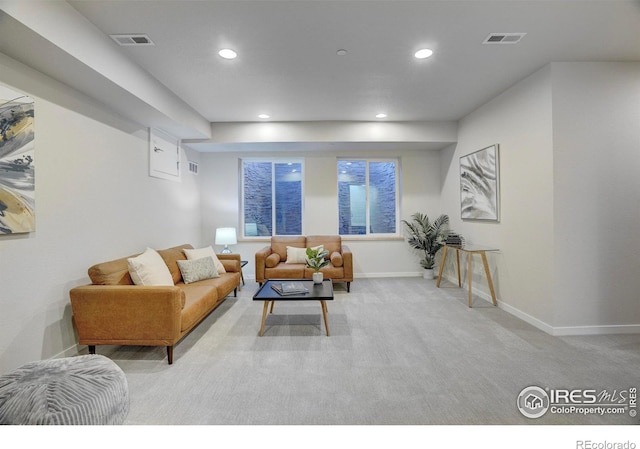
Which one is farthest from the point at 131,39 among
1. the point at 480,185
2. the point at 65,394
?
the point at 480,185

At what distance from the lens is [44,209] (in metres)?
2.36

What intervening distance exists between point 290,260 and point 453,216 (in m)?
2.97

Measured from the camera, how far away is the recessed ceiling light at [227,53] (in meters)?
2.65

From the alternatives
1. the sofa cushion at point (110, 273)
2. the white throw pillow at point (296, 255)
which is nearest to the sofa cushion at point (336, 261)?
the white throw pillow at point (296, 255)

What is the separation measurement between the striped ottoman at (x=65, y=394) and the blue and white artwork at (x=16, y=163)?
1228mm

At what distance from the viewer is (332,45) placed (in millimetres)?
2582

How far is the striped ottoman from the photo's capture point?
1213 millimetres

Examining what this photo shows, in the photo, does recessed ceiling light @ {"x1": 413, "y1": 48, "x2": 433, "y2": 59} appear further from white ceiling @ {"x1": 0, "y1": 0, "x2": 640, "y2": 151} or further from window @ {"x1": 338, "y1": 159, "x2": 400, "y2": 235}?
window @ {"x1": 338, "y1": 159, "x2": 400, "y2": 235}

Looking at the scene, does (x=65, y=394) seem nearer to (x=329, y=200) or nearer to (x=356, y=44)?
(x=356, y=44)

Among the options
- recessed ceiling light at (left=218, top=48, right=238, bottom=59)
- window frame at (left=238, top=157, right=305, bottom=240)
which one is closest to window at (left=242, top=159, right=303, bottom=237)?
window frame at (left=238, top=157, right=305, bottom=240)

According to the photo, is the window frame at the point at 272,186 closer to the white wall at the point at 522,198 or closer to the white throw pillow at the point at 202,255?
the white throw pillow at the point at 202,255
